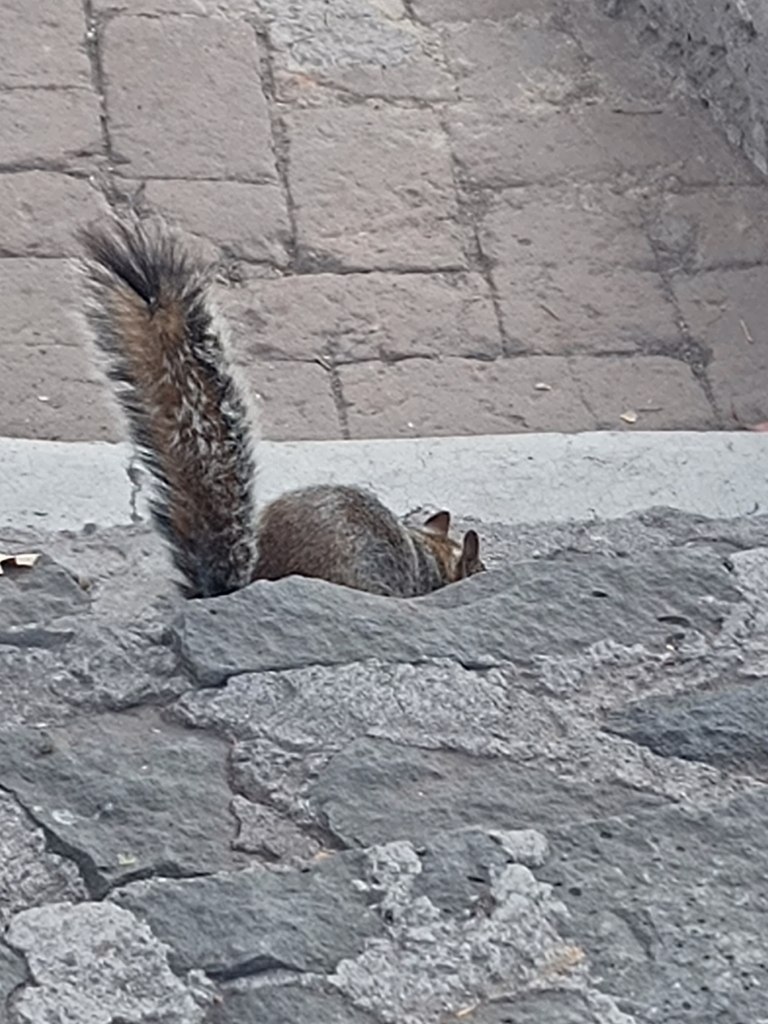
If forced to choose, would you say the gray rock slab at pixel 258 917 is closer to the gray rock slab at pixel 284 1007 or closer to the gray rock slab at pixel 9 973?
the gray rock slab at pixel 284 1007

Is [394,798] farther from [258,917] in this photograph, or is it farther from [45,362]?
[45,362]

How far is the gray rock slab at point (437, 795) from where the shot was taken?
2.19 m

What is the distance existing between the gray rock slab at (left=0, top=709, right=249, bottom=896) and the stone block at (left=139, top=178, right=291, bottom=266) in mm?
2389

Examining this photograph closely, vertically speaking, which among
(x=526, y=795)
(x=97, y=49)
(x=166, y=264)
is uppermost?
(x=97, y=49)

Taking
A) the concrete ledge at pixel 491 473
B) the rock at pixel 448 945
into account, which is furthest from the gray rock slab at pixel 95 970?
the concrete ledge at pixel 491 473

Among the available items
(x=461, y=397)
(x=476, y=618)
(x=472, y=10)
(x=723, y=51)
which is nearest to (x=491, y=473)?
(x=461, y=397)

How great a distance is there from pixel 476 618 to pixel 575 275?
219 cm

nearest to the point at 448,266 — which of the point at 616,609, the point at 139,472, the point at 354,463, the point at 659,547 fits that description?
the point at 354,463

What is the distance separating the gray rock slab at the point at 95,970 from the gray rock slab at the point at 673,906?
45 centimetres

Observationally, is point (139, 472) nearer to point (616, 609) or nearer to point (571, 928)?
point (616, 609)

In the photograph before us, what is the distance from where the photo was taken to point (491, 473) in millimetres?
3633

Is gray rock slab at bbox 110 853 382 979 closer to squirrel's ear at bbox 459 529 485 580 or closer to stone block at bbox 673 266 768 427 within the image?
squirrel's ear at bbox 459 529 485 580

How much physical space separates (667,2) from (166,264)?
3.01 meters

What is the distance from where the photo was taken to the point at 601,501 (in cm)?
349
